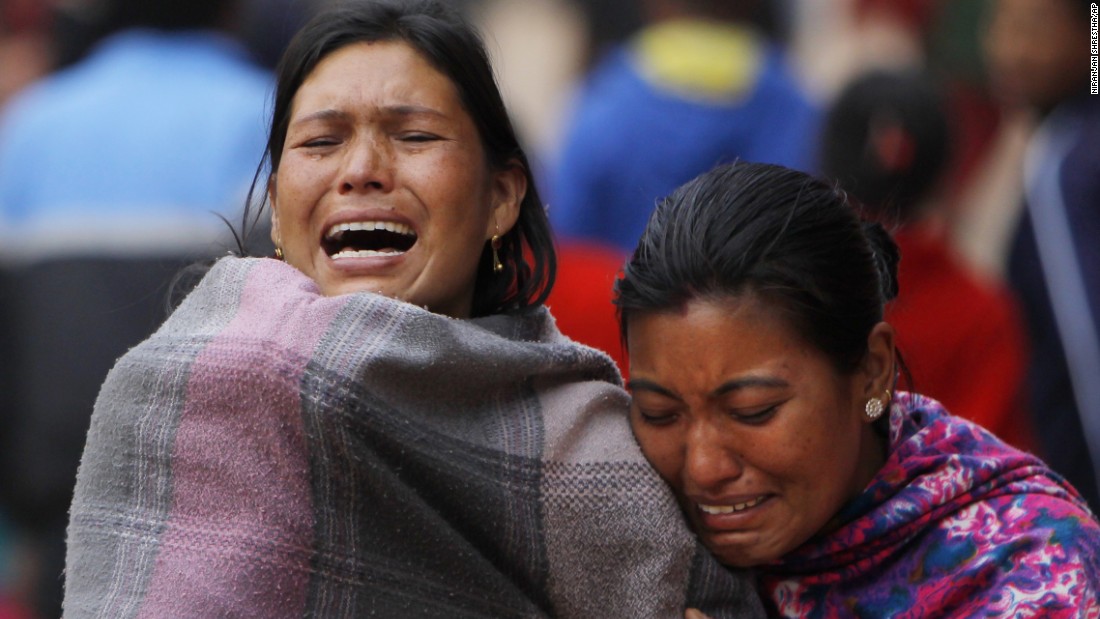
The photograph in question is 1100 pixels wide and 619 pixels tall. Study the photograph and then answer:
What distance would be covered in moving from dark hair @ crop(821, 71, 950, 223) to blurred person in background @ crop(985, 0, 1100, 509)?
0.36 metres

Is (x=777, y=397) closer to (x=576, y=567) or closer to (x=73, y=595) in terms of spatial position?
(x=576, y=567)

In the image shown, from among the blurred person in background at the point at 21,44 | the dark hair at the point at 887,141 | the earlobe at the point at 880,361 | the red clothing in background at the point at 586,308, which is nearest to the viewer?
the earlobe at the point at 880,361

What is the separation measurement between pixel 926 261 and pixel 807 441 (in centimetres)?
191

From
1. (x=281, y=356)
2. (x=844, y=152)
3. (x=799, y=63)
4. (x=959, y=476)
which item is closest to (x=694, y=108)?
(x=844, y=152)

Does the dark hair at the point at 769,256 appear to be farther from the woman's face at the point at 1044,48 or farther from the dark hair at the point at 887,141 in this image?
the woman's face at the point at 1044,48

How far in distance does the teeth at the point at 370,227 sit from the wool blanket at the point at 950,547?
83 cm

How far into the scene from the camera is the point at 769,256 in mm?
2801

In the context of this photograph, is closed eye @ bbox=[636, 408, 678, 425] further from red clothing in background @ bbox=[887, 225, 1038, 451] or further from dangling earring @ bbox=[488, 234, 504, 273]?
red clothing in background @ bbox=[887, 225, 1038, 451]

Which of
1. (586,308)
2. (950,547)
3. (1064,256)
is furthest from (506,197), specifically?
(1064,256)

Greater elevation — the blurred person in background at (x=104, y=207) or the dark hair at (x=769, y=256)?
the dark hair at (x=769, y=256)

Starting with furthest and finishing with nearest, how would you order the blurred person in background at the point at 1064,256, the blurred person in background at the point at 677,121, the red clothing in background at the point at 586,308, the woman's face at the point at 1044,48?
the blurred person in background at the point at 677,121 < the woman's face at the point at 1044,48 < the blurred person in background at the point at 1064,256 < the red clothing in background at the point at 586,308

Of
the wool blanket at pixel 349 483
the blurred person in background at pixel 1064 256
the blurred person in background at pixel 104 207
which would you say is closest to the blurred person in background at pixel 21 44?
the blurred person in background at pixel 104 207

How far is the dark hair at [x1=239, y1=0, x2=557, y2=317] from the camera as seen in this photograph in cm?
308

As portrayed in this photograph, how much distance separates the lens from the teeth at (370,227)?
9.74 ft
